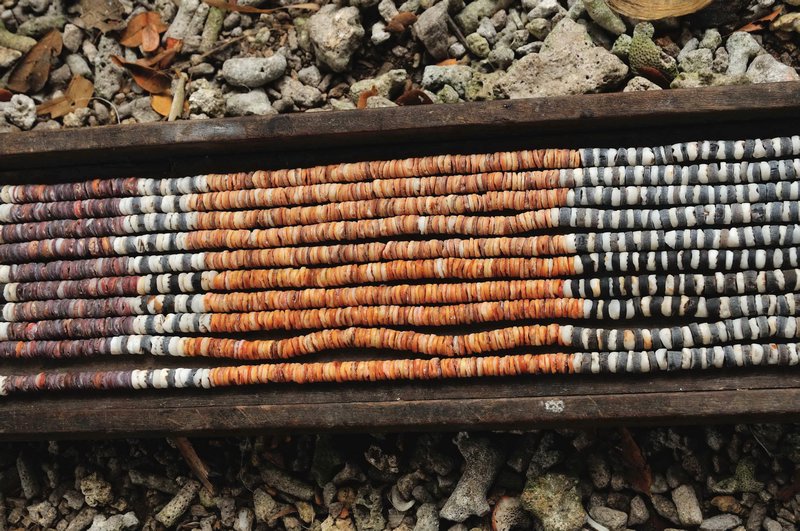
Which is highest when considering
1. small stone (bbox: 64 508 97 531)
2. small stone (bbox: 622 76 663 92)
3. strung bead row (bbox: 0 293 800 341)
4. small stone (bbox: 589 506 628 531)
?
small stone (bbox: 622 76 663 92)

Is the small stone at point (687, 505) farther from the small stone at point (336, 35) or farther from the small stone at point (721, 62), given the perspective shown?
the small stone at point (336, 35)

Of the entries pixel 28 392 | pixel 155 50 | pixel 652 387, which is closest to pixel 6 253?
pixel 28 392

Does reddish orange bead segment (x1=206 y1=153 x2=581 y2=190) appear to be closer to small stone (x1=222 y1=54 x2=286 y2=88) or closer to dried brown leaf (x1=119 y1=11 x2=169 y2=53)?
small stone (x1=222 y1=54 x2=286 y2=88)

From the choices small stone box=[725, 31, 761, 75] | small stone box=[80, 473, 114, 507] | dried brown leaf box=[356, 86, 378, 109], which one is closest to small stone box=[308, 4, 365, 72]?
dried brown leaf box=[356, 86, 378, 109]

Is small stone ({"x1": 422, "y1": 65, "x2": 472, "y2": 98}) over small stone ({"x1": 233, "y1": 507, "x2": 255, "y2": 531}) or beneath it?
over

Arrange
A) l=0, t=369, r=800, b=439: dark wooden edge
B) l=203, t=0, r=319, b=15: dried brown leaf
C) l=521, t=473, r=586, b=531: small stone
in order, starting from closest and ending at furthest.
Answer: l=0, t=369, r=800, b=439: dark wooden edge → l=521, t=473, r=586, b=531: small stone → l=203, t=0, r=319, b=15: dried brown leaf

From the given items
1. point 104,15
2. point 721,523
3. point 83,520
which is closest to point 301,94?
point 104,15
